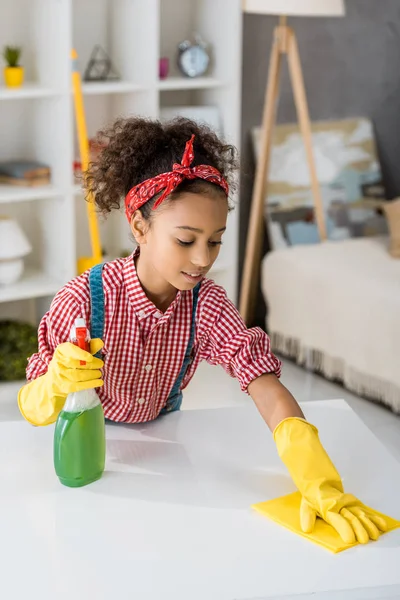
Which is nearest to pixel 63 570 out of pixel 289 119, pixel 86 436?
pixel 86 436

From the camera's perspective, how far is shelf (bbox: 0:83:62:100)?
3.42m

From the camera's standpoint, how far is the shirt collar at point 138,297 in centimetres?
178

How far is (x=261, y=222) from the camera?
4.00 metres

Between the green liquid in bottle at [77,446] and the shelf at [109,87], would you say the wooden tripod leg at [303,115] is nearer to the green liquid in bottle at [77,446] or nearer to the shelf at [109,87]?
the shelf at [109,87]

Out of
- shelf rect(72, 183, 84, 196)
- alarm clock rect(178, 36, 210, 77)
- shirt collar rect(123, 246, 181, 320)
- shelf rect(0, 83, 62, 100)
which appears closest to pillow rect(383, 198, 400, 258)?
alarm clock rect(178, 36, 210, 77)

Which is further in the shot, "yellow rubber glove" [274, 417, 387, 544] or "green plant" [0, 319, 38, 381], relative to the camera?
"green plant" [0, 319, 38, 381]

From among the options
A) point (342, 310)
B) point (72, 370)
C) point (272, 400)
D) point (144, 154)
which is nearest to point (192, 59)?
Result: point (342, 310)

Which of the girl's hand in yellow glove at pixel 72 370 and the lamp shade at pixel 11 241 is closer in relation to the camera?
the girl's hand in yellow glove at pixel 72 370

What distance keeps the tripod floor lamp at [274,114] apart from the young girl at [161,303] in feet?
6.06

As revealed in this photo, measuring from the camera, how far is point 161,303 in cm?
183

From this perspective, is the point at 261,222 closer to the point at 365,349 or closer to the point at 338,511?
the point at 365,349

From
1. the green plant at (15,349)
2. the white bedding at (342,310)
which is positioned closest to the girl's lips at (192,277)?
the white bedding at (342,310)

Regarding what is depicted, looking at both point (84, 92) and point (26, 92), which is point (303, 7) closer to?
point (84, 92)

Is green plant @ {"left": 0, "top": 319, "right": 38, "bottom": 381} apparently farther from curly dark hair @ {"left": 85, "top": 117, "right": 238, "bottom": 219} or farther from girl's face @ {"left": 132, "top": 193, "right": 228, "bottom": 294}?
girl's face @ {"left": 132, "top": 193, "right": 228, "bottom": 294}
